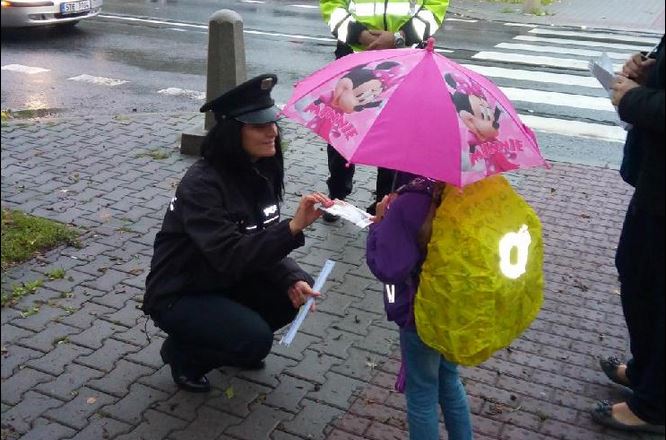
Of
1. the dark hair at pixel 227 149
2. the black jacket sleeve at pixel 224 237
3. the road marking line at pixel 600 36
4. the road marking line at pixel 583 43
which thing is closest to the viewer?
the black jacket sleeve at pixel 224 237

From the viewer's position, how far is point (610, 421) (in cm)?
347

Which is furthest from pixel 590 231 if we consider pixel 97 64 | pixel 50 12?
pixel 50 12

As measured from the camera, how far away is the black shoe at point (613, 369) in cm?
376

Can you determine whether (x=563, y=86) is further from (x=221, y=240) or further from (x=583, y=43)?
(x=221, y=240)

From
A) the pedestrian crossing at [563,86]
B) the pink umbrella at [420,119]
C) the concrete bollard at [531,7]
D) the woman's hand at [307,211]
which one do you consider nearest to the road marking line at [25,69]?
the pedestrian crossing at [563,86]

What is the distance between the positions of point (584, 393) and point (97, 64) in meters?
8.85

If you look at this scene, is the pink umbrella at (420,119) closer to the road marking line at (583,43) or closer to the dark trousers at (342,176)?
the dark trousers at (342,176)

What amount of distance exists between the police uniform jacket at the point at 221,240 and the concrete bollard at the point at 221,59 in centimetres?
345

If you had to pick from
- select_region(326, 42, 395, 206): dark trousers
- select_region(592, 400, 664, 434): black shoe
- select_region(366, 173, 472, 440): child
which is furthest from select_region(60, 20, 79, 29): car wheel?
select_region(592, 400, 664, 434): black shoe

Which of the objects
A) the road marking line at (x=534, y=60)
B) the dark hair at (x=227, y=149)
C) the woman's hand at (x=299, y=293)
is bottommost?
the woman's hand at (x=299, y=293)

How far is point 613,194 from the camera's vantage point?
6.58 metres

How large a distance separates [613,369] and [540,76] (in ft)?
25.0

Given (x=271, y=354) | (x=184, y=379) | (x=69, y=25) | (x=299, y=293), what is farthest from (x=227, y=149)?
(x=69, y=25)

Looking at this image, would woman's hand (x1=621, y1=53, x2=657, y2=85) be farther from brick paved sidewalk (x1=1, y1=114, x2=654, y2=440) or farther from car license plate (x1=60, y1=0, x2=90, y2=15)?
car license plate (x1=60, y1=0, x2=90, y2=15)
